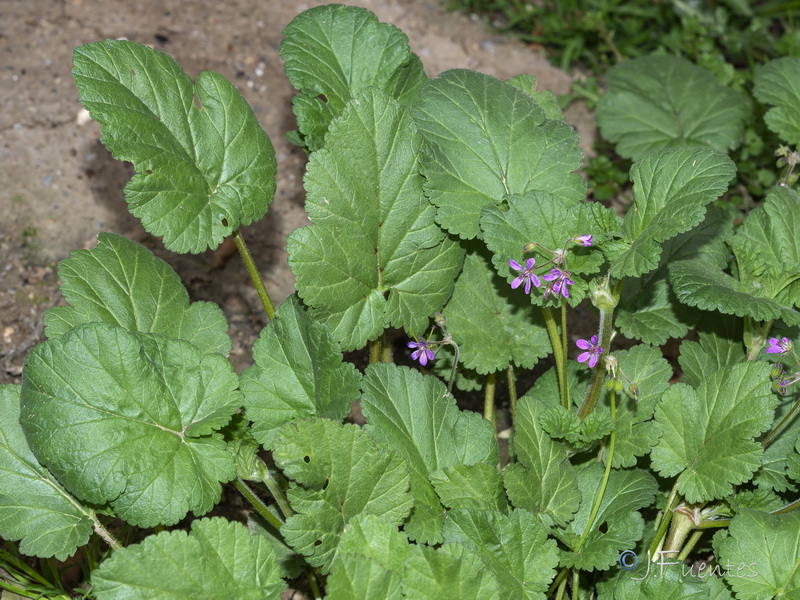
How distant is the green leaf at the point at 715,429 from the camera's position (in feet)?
9.21

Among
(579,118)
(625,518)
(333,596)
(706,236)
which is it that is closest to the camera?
(333,596)

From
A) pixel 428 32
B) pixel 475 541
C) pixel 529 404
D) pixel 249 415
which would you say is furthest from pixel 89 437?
pixel 428 32

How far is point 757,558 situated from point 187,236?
6.52ft

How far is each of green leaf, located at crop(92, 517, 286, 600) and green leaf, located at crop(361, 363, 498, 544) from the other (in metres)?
0.53

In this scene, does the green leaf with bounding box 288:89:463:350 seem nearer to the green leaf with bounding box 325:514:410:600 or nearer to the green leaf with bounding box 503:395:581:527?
the green leaf with bounding box 503:395:581:527

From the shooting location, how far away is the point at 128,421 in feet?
8.65

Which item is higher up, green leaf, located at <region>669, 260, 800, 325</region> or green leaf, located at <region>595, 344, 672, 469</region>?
green leaf, located at <region>669, 260, 800, 325</region>

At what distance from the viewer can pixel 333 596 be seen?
2.30 meters

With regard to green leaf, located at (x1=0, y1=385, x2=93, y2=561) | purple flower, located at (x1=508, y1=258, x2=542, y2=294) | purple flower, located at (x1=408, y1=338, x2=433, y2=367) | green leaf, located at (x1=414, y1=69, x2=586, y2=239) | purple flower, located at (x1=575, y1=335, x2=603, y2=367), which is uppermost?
green leaf, located at (x1=414, y1=69, x2=586, y2=239)

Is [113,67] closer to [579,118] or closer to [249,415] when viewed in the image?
[249,415]

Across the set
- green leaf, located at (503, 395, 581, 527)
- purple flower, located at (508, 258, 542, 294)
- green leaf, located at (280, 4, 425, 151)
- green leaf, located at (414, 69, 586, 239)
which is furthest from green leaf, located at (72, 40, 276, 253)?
green leaf, located at (503, 395, 581, 527)

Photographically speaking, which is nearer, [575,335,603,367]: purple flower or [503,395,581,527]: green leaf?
[575,335,603,367]: purple flower

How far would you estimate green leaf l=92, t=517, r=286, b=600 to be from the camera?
2.35m

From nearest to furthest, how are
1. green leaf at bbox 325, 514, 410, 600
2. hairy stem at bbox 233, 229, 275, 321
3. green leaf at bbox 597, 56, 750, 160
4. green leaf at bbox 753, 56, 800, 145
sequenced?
green leaf at bbox 325, 514, 410, 600 < hairy stem at bbox 233, 229, 275, 321 < green leaf at bbox 753, 56, 800, 145 < green leaf at bbox 597, 56, 750, 160
